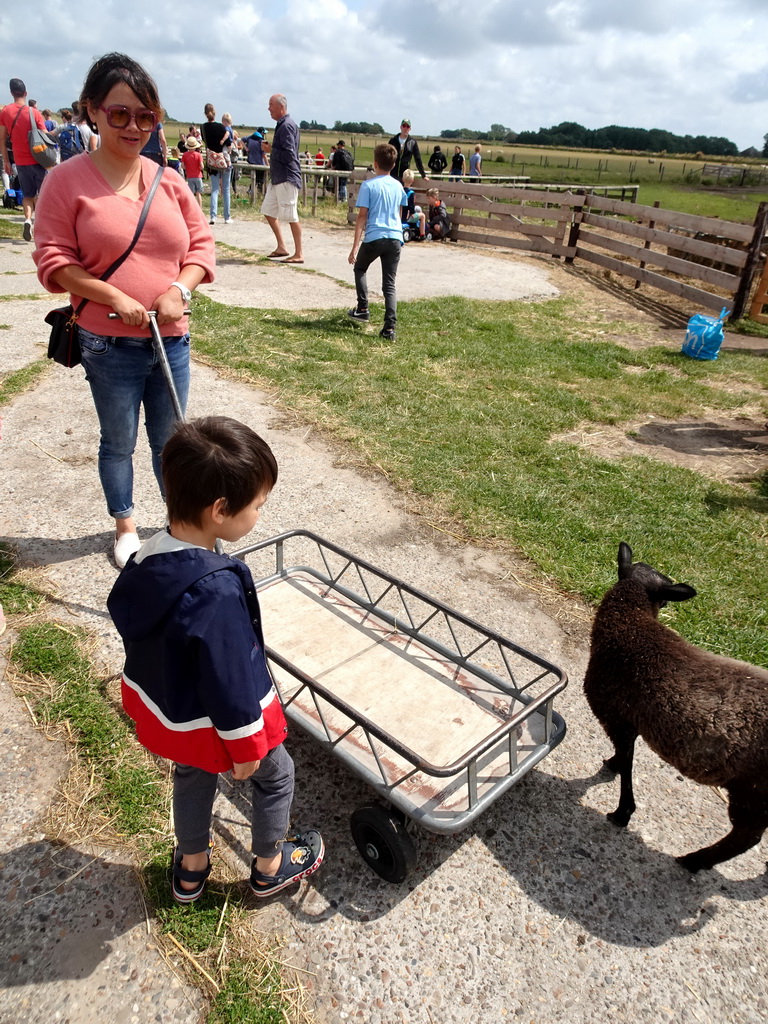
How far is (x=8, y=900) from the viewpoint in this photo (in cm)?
227

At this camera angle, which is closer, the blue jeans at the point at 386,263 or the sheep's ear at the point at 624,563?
the sheep's ear at the point at 624,563

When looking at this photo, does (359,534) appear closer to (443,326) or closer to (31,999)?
(31,999)

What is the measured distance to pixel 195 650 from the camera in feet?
5.71

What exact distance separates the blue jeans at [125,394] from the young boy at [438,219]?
51.0 feet

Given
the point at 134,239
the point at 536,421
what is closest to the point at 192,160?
the point at 536,421

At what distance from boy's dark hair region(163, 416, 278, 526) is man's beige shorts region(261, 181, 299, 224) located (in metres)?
10.0

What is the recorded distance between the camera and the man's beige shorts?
35.2 ft

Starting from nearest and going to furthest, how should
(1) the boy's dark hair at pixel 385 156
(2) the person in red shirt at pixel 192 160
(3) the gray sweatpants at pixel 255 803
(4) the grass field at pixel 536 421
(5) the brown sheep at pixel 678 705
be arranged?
(3) the gray sweatpants at pixel 255 803
(5) the brown sheep at pixel 678 705
(4) the grass field at pixel 536 421
(1) the boy's dark hair at pixel 385 156
(2) the person in red shirt at pixel 192 160

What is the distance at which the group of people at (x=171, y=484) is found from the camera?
1.74 m

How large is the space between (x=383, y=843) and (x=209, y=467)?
4.90 ft

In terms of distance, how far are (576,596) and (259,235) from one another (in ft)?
45.3

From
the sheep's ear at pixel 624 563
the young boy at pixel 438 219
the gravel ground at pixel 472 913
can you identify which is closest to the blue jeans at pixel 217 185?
the young boy at pixel 438 219

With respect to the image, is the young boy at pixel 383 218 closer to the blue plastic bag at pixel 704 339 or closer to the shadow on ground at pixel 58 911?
the blue plastic bag at pixel 704 339

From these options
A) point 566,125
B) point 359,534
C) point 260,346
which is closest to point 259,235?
point 260,346
